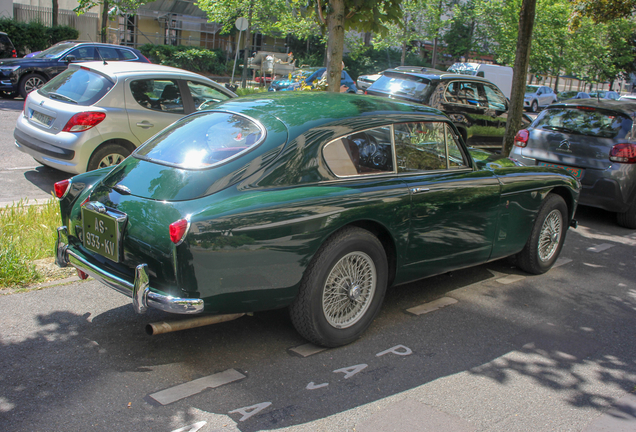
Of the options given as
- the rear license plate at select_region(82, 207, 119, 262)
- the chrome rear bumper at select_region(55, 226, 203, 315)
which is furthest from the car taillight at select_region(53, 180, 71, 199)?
the chrome rear bumper at select_region(55, 226, 203, 315)

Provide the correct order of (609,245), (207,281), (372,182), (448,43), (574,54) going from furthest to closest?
(448,43)
(574,54)
(609,245)
(372,182)
(207,281)

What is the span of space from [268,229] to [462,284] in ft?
8.91

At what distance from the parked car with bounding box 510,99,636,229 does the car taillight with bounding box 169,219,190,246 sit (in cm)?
630

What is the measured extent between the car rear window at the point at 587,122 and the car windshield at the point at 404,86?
10.1 feet

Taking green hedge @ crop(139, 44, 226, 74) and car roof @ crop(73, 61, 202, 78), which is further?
green hedge @ crop(139, 44, 226, 74)

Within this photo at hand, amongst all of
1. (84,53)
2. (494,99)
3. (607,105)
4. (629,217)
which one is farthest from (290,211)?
(84,53)

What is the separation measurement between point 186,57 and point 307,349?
3288 cm

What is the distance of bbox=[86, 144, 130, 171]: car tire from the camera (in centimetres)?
739

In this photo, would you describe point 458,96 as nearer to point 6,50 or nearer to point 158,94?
point 158,94

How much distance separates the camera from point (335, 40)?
8.46 meters

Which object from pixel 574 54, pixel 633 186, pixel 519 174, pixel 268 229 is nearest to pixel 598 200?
pixel 633 186

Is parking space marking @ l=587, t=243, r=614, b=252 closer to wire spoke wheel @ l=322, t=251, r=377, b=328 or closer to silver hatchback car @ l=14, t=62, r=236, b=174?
wire spoke wheel @ l=322, t=251, r=377, b=328

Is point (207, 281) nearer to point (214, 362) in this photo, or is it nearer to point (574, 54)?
point (214, 362)

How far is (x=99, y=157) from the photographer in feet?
24.4
